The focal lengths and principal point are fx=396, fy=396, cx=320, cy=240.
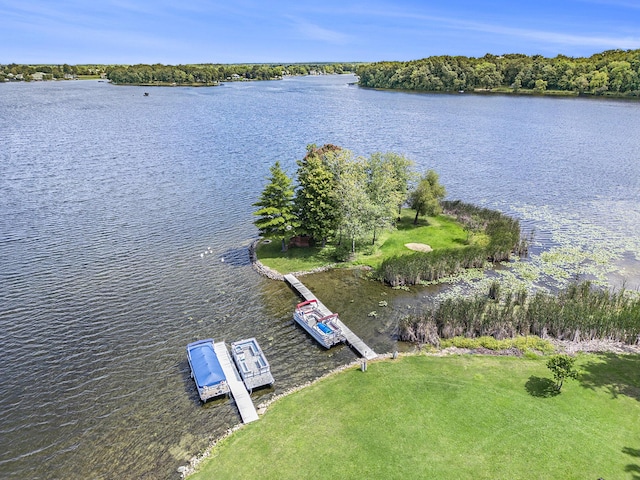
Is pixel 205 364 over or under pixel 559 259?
under

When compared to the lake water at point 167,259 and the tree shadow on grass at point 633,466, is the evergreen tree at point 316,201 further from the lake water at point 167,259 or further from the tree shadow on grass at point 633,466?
the tree shadow on grass at point 633,466

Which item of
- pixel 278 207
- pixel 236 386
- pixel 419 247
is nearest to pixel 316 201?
pixel 278 207

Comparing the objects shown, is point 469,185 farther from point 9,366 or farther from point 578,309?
point 9,366

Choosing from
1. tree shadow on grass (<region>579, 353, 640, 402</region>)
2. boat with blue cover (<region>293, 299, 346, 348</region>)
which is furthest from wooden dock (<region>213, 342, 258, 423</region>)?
tree shadow on grass (<region>579, 353, 640, 402</region>)

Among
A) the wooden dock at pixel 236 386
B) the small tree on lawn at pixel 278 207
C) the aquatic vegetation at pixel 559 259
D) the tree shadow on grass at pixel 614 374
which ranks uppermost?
the small tree on lawn at pixel 278 207

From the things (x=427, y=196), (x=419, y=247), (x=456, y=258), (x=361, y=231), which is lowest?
(x=419, y=247)

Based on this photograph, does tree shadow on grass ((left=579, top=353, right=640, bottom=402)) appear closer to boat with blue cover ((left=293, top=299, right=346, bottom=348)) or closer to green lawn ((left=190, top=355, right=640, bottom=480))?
green lawn ((left=190, top=355, right=640, bottom=480))

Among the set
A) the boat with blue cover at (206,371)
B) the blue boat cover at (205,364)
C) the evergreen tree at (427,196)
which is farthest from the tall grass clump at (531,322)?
the evergreen tree at (427,196)

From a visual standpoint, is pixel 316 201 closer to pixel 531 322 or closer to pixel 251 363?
pixel 251 363
